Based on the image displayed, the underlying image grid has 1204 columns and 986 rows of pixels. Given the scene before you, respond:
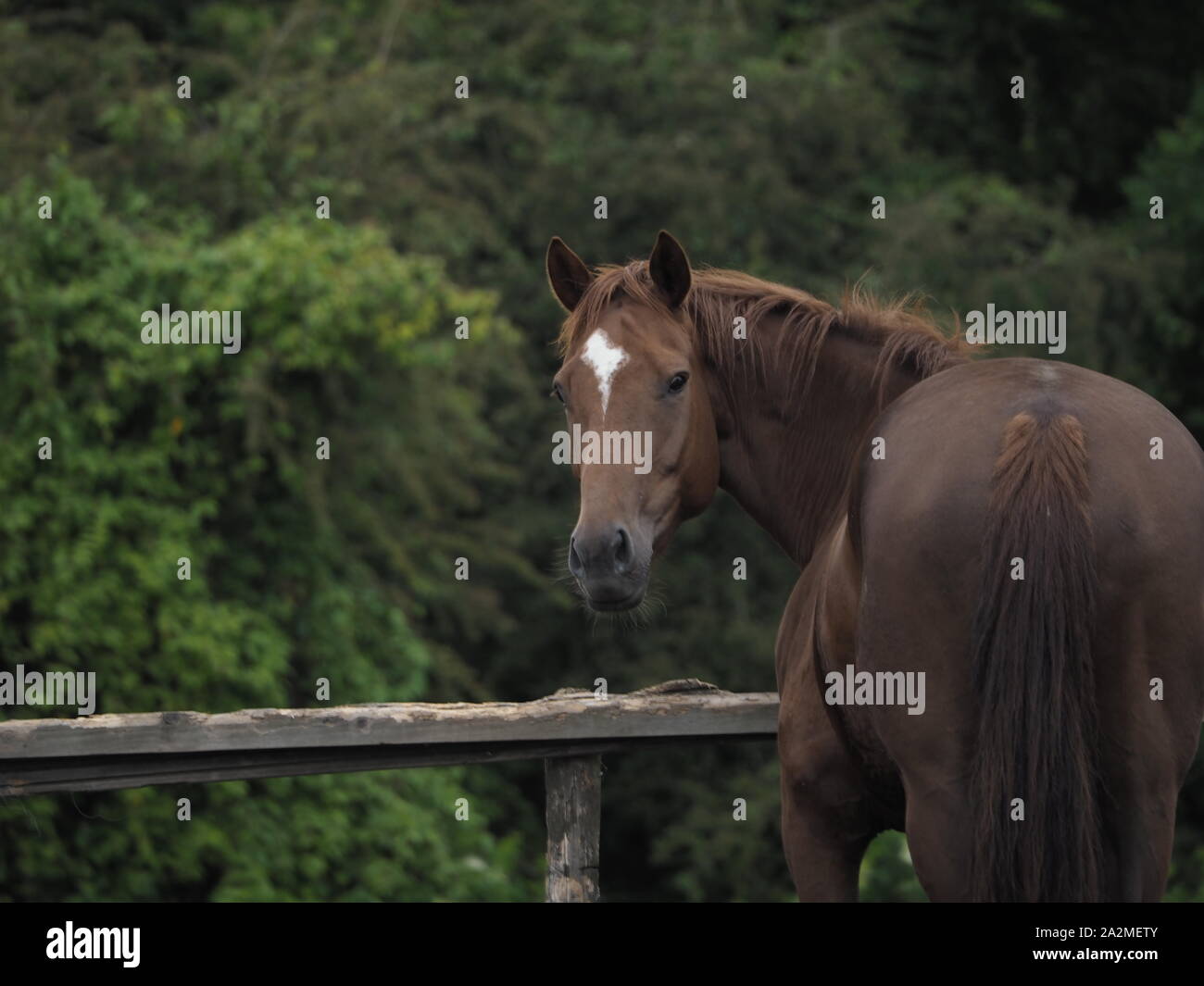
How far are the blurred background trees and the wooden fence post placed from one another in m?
3.11

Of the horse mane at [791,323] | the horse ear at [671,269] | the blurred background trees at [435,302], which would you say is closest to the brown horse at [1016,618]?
the horse mane at [791,323]

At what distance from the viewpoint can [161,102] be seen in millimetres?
10836

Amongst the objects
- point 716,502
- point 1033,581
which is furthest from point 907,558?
point 716,502

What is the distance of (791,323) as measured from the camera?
428 centimetres

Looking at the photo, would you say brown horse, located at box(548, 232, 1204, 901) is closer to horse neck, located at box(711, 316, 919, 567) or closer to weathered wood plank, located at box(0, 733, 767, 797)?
horse neck, located at box(711, 316, 919, 567)

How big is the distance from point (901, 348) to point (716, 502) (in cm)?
1009

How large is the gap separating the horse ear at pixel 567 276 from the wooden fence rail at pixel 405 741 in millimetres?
1207

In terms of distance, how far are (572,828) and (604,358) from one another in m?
1.43

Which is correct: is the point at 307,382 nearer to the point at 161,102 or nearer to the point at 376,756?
the point at 161,102

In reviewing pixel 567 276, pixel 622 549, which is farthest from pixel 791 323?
pixel 622 549

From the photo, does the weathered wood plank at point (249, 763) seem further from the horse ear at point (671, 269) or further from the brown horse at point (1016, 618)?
the horse ear at point (671, 269)

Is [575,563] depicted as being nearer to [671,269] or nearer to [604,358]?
[604,358]

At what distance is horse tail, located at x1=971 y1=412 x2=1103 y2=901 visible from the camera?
A: 2941mm

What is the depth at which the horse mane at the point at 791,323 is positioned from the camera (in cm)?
414
